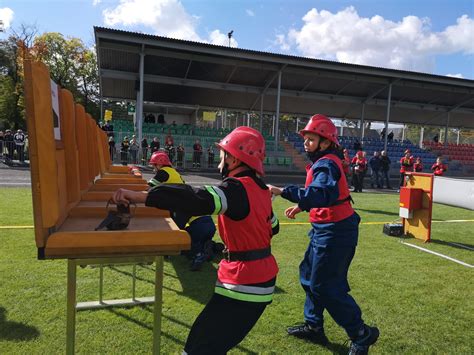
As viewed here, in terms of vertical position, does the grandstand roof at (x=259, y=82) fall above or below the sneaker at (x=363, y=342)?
above

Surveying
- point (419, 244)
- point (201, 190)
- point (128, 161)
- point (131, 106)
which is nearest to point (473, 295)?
point (419, 244)

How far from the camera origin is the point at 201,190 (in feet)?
6.52

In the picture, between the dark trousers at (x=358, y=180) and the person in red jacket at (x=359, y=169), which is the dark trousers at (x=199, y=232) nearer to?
the person in red jacket at (x=359, y=169)

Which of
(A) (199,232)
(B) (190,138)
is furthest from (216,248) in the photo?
(B) (190,138)

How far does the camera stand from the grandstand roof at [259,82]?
2044 cm

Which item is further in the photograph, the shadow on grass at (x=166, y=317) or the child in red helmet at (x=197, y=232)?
the child in red helmet at (x=197, y=232)

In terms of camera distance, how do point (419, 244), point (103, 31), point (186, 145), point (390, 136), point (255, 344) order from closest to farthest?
1. point (255, 344)
2. point (419, 244)
3. point (103, 31)
4. point (186, 145)
5. point (390, 136)

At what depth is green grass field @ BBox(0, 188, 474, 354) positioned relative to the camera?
3322 mm

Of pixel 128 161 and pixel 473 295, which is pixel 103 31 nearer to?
pixel 128 161

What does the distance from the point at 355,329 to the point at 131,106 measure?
2801cm

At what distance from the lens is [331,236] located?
3.18 metres

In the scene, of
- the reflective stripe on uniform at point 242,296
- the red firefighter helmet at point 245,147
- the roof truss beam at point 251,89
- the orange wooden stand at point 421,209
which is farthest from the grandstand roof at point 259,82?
the reflective stripe on uniform at point 242,296

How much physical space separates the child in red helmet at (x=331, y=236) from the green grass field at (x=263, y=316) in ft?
1.36

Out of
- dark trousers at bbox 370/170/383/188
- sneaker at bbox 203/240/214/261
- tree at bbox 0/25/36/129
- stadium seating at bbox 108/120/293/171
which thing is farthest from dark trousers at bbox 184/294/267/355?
tree at bbox 0/25/36/129
